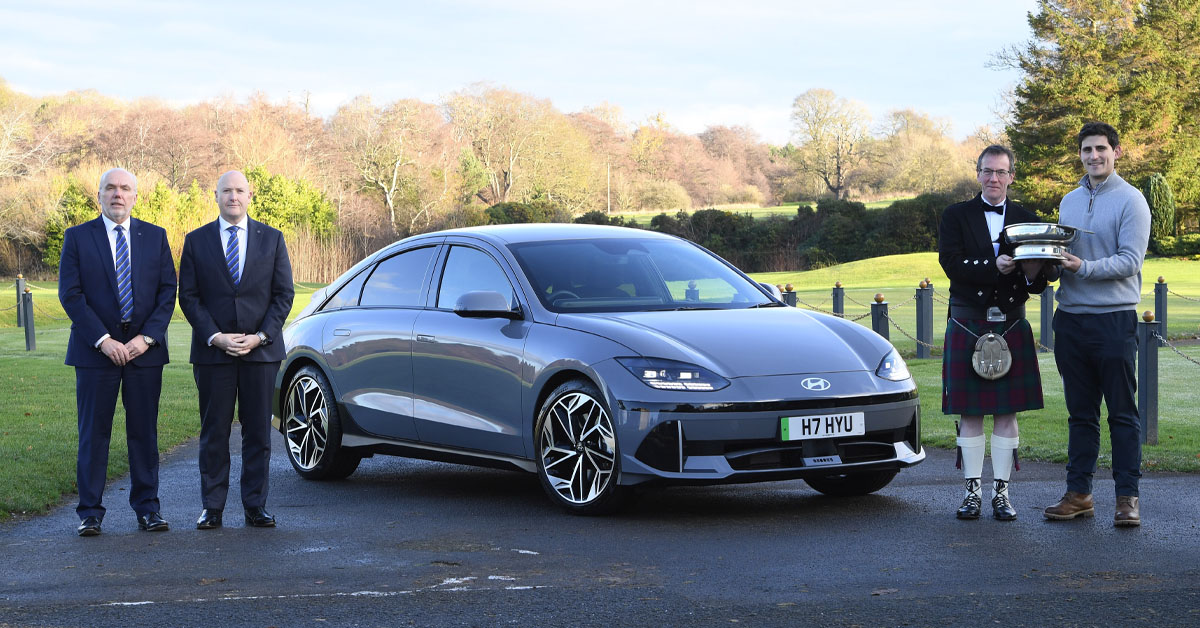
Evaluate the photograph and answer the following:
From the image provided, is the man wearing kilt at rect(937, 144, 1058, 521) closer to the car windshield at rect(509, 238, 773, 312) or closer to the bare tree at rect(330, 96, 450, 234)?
the car windshield at rect(509, 238, 773, 312)

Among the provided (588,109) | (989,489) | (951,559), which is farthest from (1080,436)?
(588,109)

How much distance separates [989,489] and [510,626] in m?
4.18

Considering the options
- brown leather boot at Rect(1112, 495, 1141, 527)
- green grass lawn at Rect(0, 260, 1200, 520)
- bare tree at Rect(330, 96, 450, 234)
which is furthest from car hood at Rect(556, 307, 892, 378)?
bare tree at Rect(330, 96, 450, 234)

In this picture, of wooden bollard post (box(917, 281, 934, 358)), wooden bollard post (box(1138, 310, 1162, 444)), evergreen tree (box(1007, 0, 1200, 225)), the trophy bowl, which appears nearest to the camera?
the trophy bowl

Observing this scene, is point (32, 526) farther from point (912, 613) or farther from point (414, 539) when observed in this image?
point (912, 613)

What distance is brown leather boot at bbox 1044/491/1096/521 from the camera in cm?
688

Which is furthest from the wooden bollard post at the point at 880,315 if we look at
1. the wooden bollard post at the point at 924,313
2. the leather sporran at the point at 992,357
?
the leather sporran at the point at 992,357

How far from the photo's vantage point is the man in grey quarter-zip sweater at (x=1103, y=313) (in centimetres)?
672

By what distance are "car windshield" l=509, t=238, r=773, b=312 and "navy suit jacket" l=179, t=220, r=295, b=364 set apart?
149 cm

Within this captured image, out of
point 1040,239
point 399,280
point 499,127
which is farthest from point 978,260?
→ point 499,127

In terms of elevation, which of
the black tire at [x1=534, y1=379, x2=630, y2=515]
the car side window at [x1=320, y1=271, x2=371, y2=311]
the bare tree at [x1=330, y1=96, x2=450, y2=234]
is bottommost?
the black tire at [x1=534, y1=379, x2=630, y2=515]

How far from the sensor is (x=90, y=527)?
6.97 meters

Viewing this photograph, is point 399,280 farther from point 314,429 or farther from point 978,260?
point 978,260

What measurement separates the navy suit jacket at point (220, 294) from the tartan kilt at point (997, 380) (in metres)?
3.60
